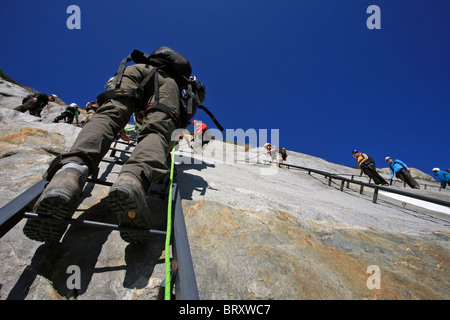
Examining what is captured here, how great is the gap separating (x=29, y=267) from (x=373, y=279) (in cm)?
247

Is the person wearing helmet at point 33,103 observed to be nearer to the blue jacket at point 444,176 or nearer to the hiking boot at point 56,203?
the hiking boot at point 56,203

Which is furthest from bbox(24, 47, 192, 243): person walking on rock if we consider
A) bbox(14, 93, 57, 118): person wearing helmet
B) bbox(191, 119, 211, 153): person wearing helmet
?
bbox(14, 93, 57, 118): person wearing helmet

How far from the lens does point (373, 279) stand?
1564 millimetres

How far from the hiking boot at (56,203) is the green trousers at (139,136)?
0.58 feet

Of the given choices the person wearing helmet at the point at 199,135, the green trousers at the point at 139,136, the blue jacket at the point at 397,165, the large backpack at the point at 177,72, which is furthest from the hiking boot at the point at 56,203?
the blue jacket at the point at 397,165

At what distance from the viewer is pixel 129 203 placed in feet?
4.37

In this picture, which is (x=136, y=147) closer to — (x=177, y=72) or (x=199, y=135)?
(x=177, y=72)

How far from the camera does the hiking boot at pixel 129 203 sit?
1.30 m

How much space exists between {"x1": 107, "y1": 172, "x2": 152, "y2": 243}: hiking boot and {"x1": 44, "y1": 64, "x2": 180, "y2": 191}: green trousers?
13 centimetres

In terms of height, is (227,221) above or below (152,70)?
below

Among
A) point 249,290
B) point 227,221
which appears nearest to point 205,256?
point 249,290

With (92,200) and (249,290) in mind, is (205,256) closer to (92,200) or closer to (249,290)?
(249,290)

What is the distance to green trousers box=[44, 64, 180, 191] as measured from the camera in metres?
1.53

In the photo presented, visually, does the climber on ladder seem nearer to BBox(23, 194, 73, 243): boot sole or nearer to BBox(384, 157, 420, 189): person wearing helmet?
BBox(23, 194, 73, 243): boot sole
